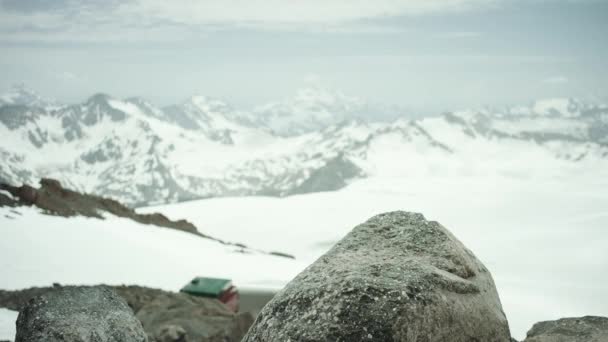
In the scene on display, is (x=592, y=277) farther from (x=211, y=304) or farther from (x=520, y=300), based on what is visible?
(x=211, y=304)

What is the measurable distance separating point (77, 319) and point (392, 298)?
6.66 m

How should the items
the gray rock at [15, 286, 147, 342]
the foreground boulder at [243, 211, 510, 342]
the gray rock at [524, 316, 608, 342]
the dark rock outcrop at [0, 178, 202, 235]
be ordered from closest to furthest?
1. the foreground boulder at [243, 211, 510, 342]
2. the gray rock at [524, 316, 608, 342]
3. the gray rock at [15, 286, 147, 342]
4. the dark rock outcrop at [0, 178, 202, 235]

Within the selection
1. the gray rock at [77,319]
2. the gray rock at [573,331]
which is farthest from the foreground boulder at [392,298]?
the gray rock at [77,319]

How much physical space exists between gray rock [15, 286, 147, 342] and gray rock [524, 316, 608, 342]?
8.25 m

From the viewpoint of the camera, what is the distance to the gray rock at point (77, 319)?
7834 millimetres

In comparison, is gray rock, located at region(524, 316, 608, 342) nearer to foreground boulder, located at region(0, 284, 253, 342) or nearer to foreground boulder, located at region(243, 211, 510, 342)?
foreground boulder, located at region(243, 211, 510, 342)

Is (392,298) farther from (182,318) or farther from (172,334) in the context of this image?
(182,318)

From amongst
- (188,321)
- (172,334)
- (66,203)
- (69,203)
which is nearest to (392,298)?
(172,334)

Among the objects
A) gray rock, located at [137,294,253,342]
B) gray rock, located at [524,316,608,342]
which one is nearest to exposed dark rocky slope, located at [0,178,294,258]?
gray rock, located at [137,294,253,342]

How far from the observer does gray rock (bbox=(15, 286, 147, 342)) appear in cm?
783

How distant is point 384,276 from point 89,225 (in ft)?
140

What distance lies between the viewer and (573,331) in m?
7.93

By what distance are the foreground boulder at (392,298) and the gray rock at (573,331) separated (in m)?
2.35

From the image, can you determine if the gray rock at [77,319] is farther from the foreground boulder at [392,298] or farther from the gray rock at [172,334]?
the gray rock at [172,334]
